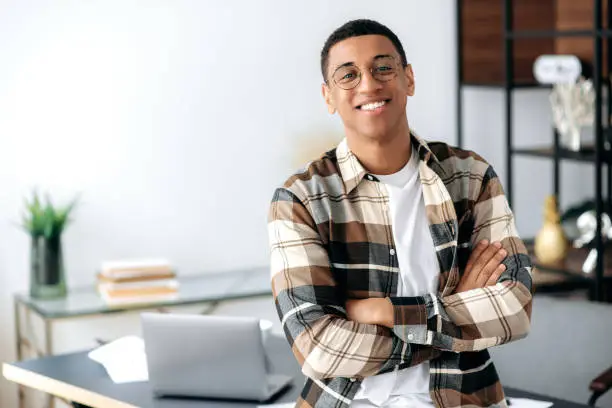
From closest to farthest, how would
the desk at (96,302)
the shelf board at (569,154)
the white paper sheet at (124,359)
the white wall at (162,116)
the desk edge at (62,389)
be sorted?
1. the desk edge at (62,389)
2. the white paper sheet at (124,359)
3. the desk at (96,302)
4. the white wall at (162,116)
5. the shelf board at (569,154)

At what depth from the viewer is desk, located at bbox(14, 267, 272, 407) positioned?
3625 mm

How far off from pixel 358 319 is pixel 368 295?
0.05 meters

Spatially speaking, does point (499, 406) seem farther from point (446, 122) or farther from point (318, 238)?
point (446, 122)

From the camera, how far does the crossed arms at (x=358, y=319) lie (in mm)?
1916

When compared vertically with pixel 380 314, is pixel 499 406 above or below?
below

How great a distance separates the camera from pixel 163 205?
421 cm

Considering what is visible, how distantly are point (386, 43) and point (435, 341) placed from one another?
1.89 feet

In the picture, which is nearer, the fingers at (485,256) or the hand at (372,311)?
the hand at (372,311)

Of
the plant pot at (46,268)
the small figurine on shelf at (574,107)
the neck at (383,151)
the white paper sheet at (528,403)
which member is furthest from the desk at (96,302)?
the neck at (383,151)

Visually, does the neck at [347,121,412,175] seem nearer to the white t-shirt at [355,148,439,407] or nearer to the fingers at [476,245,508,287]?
the white t-shirt at [355,148,439,407]

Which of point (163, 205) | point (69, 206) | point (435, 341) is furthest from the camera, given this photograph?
point (163, 205)

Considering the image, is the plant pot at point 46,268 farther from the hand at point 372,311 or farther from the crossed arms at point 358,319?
the hand at point 372,311

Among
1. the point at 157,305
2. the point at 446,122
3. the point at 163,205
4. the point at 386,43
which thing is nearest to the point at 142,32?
the point at 163,205

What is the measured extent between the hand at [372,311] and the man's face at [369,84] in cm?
32
